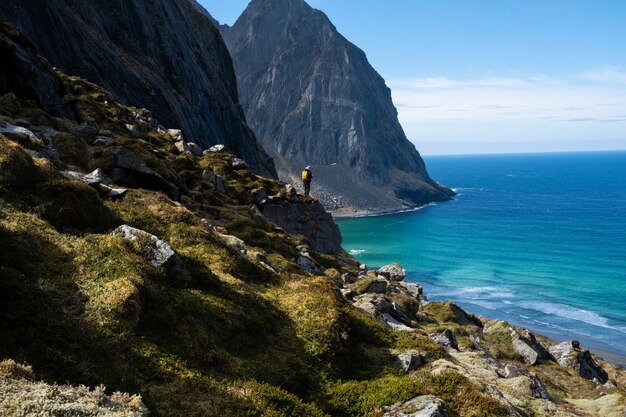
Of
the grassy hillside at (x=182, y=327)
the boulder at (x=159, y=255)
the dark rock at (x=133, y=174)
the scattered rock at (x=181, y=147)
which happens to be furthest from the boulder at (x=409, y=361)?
the scattered rock at (x=181, y=147)

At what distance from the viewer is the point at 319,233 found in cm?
6875

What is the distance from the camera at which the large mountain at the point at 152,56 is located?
8888cm

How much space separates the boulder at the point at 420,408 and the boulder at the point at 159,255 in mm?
10036

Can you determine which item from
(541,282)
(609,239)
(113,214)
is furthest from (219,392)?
(609,239)

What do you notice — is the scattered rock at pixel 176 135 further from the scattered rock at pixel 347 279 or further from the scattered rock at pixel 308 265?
the scattered rock at pixel 308 265

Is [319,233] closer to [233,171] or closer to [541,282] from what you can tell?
[233,171]

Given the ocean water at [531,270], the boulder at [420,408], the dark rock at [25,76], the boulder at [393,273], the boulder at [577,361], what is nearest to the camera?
the boulder at [420,408]

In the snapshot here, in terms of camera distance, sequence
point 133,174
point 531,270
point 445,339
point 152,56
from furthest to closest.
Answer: point 531,270 → point 152,56 → point 133,174 → point 445,339

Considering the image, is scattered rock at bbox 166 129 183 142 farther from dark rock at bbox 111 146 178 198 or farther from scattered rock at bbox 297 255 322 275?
scattered rock at bbox 297 255 322 275

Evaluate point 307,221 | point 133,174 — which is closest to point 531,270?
point 307,221

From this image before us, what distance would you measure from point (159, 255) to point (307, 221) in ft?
Result: 153

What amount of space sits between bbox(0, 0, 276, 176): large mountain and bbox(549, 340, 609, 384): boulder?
90.3m

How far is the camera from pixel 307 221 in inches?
2598

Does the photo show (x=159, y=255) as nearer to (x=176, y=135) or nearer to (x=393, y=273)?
(x=176, y=135)
